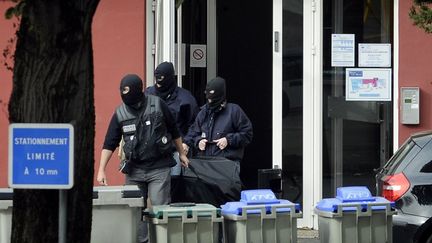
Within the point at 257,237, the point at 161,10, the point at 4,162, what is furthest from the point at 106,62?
the point at 257,237

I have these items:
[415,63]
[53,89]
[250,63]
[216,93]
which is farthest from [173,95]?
[53,89]

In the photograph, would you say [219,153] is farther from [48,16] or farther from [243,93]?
[48,16]

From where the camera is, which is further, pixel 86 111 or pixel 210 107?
pixel 210 107

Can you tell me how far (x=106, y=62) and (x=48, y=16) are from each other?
594 cm

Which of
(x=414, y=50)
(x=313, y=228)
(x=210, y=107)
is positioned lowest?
(x=313, y=228)

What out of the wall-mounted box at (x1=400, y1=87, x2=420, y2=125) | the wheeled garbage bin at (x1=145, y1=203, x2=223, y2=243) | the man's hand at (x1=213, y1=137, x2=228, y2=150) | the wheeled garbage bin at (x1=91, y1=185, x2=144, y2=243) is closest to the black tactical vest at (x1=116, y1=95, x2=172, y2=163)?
the man's hand at (x1=213, y1=137, x2=228, y2=150)

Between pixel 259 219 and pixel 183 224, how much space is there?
0.58 m

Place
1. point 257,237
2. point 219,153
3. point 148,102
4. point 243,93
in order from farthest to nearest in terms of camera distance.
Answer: point 243,93 → point 219,153 → point 148,102 → point 257,237

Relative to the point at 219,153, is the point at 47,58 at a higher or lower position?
higher

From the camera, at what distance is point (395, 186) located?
23.5ft

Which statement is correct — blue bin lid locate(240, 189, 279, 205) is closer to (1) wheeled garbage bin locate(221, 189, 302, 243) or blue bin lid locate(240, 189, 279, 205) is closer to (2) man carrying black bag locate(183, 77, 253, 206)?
(1) wheeled garbage bin locate(221, 189, 302, 243)

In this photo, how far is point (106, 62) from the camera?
997 centimetres

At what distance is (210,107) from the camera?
8508 mm

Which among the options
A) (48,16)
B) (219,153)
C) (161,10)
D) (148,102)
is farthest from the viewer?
(161,10)
